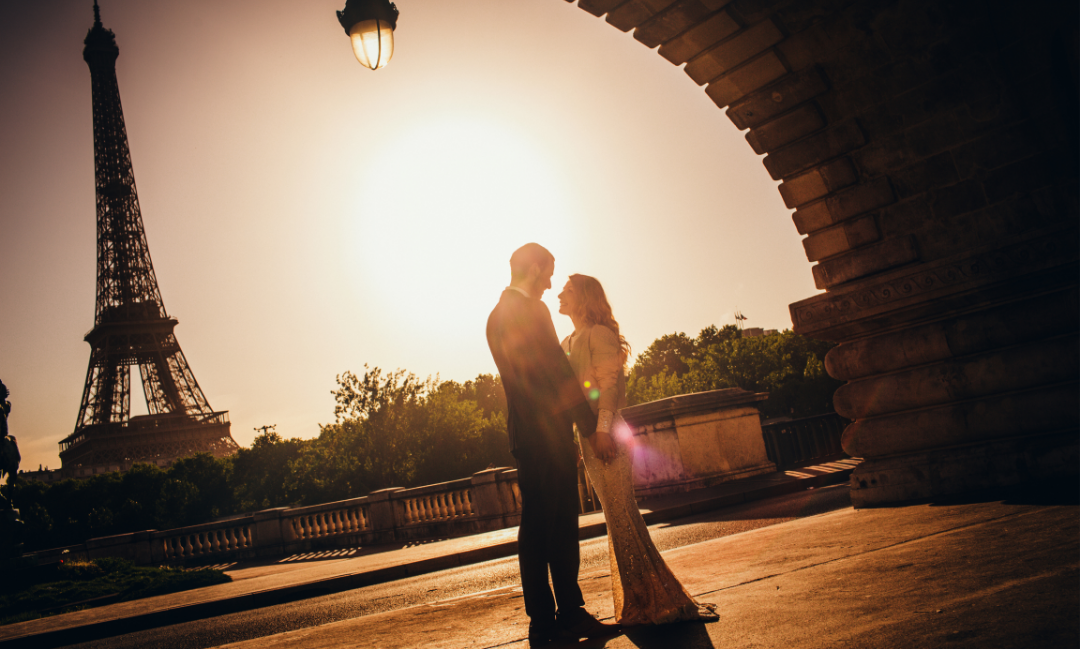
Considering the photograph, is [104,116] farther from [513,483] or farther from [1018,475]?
[1018,475]

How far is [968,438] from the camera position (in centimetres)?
511

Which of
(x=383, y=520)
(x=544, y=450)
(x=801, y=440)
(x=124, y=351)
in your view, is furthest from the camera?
(x=124, y=351)

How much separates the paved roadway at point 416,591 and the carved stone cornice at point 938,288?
2.05m

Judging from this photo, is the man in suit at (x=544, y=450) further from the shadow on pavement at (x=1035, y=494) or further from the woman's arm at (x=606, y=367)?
the shadow on pavement at (x=1035, y=494)

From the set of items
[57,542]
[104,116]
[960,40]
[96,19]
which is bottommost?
[57,542]

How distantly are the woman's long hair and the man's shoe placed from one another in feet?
3.90

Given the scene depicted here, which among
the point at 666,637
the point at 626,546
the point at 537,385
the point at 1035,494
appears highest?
the point at 537,385

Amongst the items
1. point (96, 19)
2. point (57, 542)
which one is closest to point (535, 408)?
→ point (57, 542)

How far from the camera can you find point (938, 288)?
521 centimetres

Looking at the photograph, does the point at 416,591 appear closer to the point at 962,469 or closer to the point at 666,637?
the point at 666,637

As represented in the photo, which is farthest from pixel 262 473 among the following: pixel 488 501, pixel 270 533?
pixel 488 501

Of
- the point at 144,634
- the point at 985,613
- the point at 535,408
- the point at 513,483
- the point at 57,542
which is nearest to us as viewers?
the point at 985,613

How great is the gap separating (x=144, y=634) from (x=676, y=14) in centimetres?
747

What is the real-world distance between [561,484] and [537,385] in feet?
1.52
